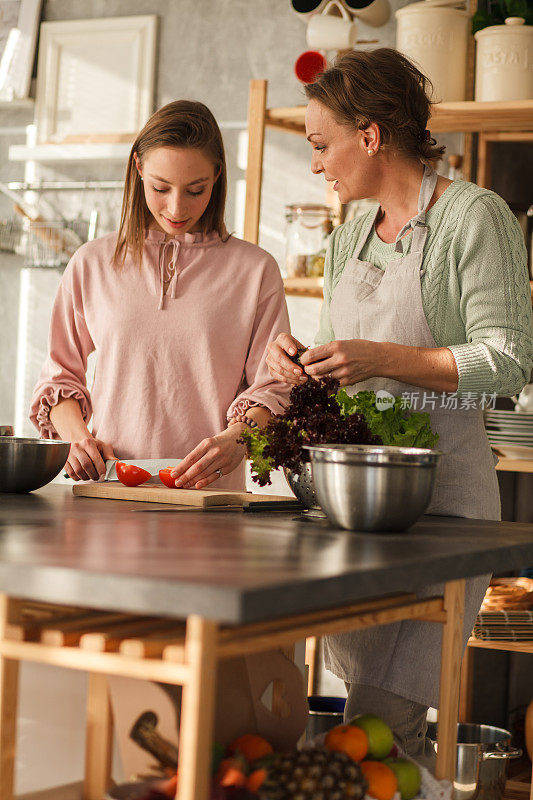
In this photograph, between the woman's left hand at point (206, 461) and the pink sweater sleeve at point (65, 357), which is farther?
the pink sweater sleeve at point (65, 357)

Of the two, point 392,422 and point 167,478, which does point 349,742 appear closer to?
A: point 392,422

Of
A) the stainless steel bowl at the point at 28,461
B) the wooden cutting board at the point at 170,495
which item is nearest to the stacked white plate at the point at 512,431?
the wooden cutting board at the point at 170,495

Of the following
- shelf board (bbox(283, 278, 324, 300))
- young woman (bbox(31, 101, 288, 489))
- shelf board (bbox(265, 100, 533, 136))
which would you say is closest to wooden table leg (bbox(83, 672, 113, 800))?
young woman (bbox(31, 101, 288, 489))

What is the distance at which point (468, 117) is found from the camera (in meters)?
3.35

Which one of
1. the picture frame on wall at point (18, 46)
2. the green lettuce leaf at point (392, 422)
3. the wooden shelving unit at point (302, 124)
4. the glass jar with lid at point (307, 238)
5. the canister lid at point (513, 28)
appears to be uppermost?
the picture frame on wall at point (18, 46)

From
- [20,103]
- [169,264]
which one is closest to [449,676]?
[169,264]

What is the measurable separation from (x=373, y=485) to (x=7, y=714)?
0.60m

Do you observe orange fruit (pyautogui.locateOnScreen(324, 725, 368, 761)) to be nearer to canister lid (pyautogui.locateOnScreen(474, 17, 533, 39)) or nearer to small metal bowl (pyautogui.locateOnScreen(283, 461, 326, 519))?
small metal bowl (pyautogui.locateOnScreen(283, 461, 326, 519))

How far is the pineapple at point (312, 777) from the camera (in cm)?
132

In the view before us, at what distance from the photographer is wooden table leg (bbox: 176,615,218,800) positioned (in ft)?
3.53

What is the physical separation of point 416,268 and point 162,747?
104cm

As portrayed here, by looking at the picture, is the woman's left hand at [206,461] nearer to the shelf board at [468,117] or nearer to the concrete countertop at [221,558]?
the concrete countertop at [221,558]

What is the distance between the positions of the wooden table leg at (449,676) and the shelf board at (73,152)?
2.96 m

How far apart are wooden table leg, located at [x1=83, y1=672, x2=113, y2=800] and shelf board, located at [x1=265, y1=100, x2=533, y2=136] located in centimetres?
236
